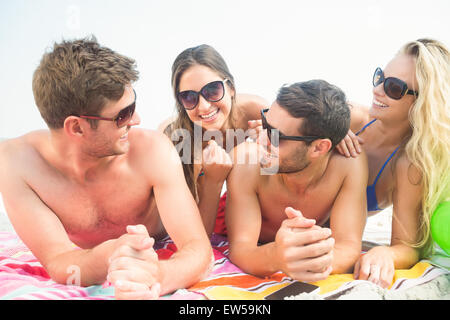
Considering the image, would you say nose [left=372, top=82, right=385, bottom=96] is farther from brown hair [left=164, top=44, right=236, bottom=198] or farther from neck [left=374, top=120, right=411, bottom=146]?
brown hair [left=164, top=44, right=236, bottom=198]

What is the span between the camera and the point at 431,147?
274cm

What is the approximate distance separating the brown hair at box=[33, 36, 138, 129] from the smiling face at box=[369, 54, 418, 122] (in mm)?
1872

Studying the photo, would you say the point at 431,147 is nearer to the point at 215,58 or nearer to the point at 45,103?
the point at 215,58

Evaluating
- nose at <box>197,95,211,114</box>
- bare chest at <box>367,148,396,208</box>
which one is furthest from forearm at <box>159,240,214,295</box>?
bare chest at <box>367,148,396,208</box>

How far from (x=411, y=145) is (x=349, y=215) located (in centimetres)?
69

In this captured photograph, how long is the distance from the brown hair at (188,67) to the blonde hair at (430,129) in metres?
1.59

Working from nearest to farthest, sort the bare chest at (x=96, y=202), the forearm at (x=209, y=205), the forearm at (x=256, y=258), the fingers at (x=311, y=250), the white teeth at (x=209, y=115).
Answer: the fingers at (x=311, y=250) < the forearm at (x=256, y=258) < the bare chest at (x=96, y=202) < the forearm at (x=209, y=205) < the white teeth at (x=209, y=115)

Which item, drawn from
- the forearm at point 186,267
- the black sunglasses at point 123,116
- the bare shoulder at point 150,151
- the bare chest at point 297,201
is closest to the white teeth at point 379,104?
the bare chest at point 297,201

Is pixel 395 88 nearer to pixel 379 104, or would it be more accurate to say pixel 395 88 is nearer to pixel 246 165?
pixel 379 104

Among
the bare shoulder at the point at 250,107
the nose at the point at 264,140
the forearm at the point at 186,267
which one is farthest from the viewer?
the bare shoulder at the point at 250,107

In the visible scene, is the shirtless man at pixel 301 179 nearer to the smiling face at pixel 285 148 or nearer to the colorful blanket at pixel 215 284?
the smiling face at pixel 285 148

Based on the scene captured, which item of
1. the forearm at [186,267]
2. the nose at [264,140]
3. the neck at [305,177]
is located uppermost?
the nose at [264,140]

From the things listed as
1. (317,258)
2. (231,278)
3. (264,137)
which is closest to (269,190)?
(264,137)

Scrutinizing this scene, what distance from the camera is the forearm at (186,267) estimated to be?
2.09m
